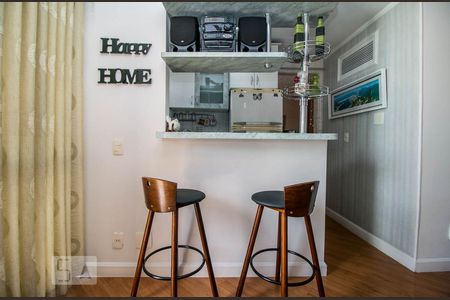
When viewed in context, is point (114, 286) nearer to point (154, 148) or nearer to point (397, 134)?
point (154, 148)

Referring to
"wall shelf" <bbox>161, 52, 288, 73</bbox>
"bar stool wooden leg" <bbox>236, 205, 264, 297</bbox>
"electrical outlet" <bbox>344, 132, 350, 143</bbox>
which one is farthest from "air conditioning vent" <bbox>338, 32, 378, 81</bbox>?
"bar stool wooden leg" <bbox>236, 205, 264, 297</bbox>

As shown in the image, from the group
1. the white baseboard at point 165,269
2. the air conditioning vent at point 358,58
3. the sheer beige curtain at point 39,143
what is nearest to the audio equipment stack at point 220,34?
the sheer beige curtain at point 39,143

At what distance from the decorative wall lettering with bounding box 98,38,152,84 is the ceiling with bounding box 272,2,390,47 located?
1639 millimetres

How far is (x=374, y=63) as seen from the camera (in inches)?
87.0

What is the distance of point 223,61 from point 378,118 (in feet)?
5.56

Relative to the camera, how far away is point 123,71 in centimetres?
161

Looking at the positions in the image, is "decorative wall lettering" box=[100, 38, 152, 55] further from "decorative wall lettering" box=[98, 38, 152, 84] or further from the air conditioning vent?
the air conditioning vent

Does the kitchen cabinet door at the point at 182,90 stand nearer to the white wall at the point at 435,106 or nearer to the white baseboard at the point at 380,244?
the white wall at the point at 435,106

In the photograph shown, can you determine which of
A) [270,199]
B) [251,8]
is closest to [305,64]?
[251,8]

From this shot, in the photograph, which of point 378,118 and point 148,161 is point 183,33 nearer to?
point 148,161

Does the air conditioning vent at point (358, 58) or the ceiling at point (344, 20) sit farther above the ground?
the ceiling at point (344, 20)

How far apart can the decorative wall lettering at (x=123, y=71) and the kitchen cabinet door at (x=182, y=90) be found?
125cm

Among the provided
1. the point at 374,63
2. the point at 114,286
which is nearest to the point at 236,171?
the point at 114,286

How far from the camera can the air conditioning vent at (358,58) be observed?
224 centimetres
